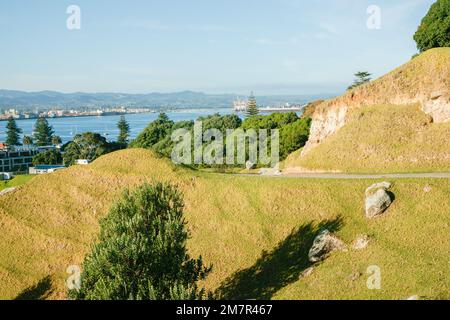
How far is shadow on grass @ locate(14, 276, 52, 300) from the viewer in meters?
40.0

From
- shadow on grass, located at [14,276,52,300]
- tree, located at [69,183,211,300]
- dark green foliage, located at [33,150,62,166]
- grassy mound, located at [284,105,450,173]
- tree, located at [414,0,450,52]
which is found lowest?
dark green foliage, located at [33,150,62,166]

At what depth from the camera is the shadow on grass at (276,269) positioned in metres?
36.1

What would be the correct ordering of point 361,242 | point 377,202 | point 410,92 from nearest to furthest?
point 361,242, point 377,202, point 410,92

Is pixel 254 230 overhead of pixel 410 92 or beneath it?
beneath

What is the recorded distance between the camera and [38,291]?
40844 millimetres

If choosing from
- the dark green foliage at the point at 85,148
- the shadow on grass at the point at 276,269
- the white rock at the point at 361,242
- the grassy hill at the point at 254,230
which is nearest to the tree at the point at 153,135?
the dark green foliage at the point at 85,148

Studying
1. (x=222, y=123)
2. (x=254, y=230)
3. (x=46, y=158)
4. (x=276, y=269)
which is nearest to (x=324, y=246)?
(x=276, y=269)

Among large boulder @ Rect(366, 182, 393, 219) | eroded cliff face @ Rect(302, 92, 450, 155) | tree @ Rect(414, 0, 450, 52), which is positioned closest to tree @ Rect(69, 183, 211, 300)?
large boulder @ Rect(366, 182, 393, 219)

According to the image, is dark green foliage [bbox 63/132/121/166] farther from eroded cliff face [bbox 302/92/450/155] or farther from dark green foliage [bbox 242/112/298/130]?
eroded cliff face [bbox 302/92/450/155]

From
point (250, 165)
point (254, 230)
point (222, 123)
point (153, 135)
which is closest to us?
point (254, 230)

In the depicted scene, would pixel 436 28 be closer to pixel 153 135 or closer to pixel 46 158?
pixel 153 135

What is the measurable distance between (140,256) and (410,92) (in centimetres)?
5284

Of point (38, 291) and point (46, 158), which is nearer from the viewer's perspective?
point (38, 291)

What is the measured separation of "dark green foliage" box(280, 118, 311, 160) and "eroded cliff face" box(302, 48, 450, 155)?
54.5 ft
